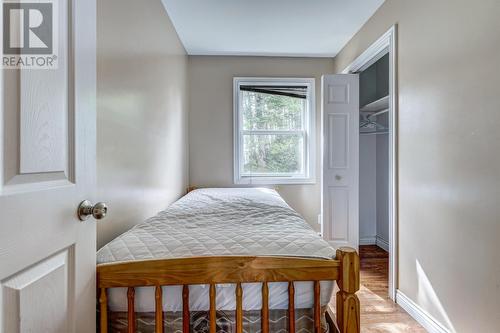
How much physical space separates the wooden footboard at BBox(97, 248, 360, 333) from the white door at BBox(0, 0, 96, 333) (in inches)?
4.1

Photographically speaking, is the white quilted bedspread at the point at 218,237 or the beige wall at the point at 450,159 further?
the beige wall at the point at 450,159

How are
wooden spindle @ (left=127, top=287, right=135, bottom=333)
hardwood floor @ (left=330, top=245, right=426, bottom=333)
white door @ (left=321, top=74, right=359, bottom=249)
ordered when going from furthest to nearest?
white door @ (left=321, top=74, right=359, bottom=249)
hardwood floor @ (left=330, top=245, right=426, bottom=333)
wooden spindle @ (left=127, top=287, right=135, bottom=333)

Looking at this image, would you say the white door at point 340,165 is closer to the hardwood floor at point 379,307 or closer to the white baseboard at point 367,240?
the hardwood floor at point 379,307

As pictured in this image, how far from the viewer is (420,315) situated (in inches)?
72.6

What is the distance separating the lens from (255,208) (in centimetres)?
197

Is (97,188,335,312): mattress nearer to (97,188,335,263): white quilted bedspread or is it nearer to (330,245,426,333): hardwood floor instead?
(97,188,335,263): white quilted bedspread

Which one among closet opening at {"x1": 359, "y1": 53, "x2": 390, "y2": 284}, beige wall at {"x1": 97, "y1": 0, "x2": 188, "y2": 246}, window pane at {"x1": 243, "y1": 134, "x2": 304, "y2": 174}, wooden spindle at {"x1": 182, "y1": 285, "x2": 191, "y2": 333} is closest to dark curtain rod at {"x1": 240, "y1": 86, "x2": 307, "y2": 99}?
window pane at {"x1": 243, "y1": 134, "x2": 304, "y2": 174}

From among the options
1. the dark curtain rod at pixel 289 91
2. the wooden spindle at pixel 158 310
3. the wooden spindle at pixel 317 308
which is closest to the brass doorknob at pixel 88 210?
the wooden spindle at pixel 158 310

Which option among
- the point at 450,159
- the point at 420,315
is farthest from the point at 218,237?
the point at 420,315

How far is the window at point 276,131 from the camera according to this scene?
3639 millimetres

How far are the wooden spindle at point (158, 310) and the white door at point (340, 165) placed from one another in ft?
7.98

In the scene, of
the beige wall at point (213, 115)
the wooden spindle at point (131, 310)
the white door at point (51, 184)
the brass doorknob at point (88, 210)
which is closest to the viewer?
the white door at point (51, 184)

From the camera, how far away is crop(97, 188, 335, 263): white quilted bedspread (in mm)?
1100

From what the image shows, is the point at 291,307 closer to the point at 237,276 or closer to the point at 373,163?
the point at 237,276
